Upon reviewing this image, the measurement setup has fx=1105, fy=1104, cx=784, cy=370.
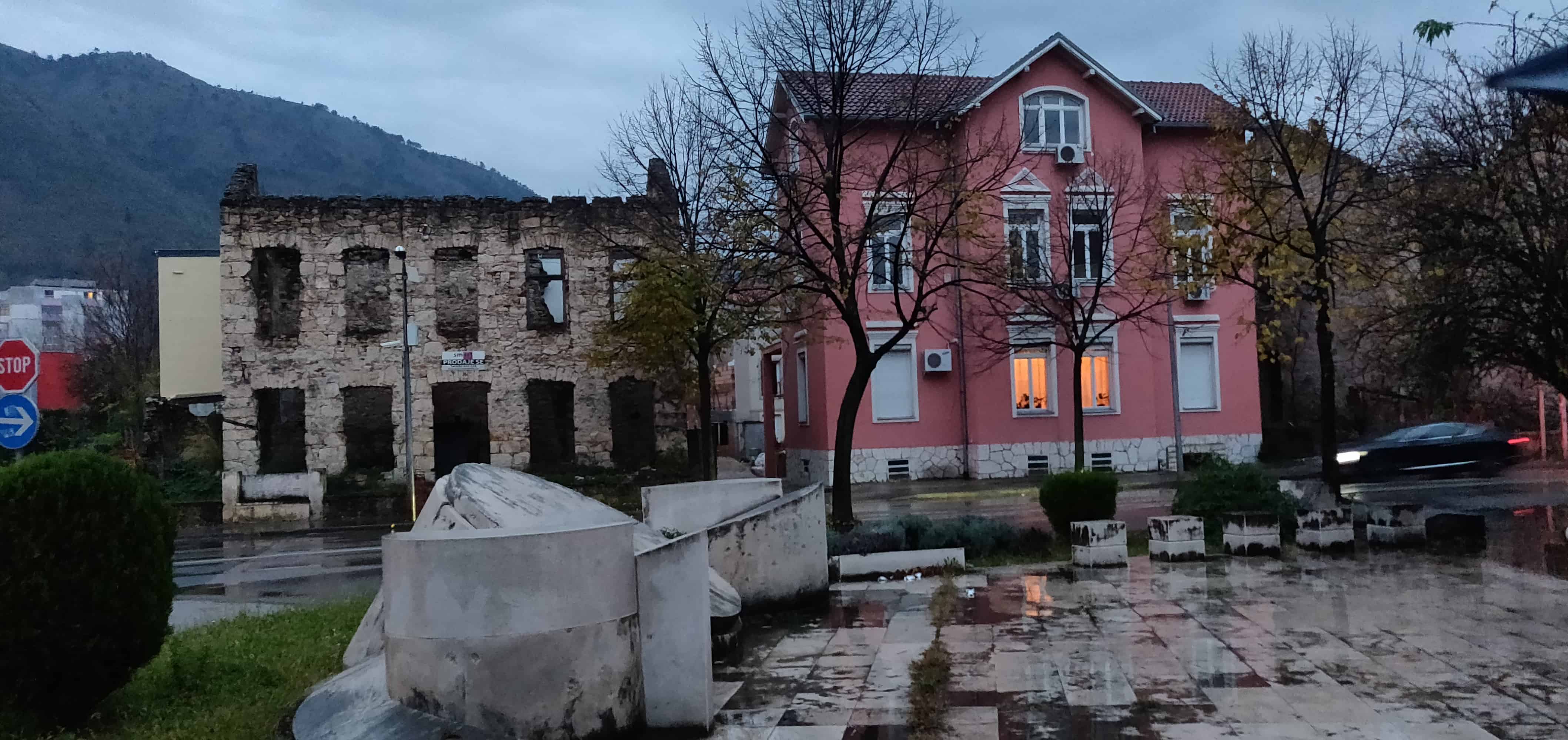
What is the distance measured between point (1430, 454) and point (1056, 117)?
1092 cm

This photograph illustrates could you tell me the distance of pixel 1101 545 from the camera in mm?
11234

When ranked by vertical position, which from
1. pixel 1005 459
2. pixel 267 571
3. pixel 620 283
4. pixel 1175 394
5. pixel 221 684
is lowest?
pixel 267 571

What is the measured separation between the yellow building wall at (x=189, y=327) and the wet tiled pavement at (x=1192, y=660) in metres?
26.9

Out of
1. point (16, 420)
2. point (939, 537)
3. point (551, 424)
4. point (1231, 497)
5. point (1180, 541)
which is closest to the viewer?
point (16, 420)

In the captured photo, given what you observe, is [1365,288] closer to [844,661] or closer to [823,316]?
[823,316]

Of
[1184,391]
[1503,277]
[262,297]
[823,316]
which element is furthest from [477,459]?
[1503,277]

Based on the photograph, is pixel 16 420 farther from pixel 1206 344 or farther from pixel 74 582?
pixel 1206 344

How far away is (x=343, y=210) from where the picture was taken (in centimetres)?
2800

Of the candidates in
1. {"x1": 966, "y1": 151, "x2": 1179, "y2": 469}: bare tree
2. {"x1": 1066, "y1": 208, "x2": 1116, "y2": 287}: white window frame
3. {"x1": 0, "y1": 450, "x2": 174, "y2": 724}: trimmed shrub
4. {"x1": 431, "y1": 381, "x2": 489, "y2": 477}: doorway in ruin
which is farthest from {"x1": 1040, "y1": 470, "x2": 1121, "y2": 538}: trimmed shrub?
Answer: {"x1": 431, "y1": 381, "x2": 489, "y2": 477}: doorway in ruin

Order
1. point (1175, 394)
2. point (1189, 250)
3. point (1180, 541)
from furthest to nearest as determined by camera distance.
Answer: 1. point (1175, 394)
2. point (1189, 250)
3. point (1180, 541)

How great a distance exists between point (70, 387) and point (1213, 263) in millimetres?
37320

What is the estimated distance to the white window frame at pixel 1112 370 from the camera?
26469 millimetres

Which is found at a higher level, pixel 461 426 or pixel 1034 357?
pixel 1034 357

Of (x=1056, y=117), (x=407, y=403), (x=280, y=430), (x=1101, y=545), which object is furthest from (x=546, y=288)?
(x=1101, y=545)
